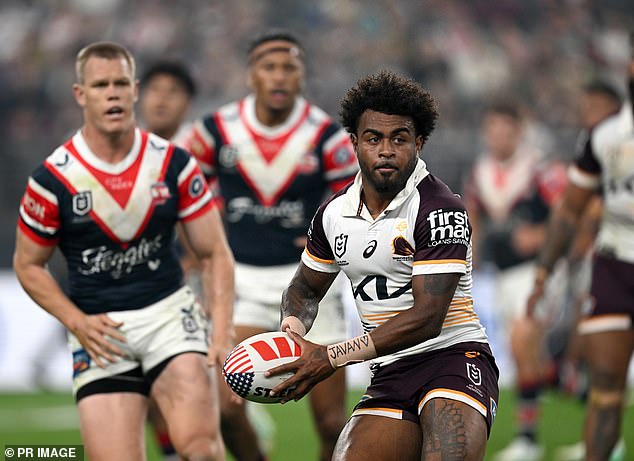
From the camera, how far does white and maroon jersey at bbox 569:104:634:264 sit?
7.62 metres

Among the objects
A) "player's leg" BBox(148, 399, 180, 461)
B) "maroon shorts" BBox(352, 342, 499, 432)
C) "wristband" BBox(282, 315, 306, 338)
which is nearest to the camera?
"maroon shorts" BBox(352, 342, 499, 432)

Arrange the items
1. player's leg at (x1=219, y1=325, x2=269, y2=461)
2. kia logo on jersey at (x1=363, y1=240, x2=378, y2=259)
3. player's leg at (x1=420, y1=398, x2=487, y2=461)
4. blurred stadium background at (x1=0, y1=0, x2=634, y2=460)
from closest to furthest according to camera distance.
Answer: player's leg at (x1=420, y1=398, x2=487, y2=461) < kia logo on jersey at (x1=363, y1=240, x2=378, y2=259) < player's leg at (x1=219, y1=325, x2=269, y2=461) < blurred stadium background at (x1=0, y1=0, x2=634, y2=460)

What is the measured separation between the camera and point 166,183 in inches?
252

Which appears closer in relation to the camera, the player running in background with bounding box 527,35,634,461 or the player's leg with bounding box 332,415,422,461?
the player's leg with bounding box 332,415,422,461

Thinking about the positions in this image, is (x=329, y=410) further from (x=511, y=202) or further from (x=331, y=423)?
(x=511, y=202)

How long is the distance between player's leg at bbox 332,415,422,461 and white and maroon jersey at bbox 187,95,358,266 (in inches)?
110

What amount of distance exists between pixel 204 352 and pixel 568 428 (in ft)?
19.7

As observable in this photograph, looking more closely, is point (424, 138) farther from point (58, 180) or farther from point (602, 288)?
point (602, 288)

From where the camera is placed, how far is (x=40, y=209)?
6.16m

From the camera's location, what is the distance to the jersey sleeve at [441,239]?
513 cm

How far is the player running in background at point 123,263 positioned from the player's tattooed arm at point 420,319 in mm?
1396

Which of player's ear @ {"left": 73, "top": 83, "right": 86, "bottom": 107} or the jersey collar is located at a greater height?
player's ear @ {"left": 73, "top": 83, "right": 86, "bottom": 107}

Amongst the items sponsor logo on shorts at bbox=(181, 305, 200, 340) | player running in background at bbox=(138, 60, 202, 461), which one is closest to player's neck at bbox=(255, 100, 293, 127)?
player running in background at bbox=(138, 60, 202, 461)

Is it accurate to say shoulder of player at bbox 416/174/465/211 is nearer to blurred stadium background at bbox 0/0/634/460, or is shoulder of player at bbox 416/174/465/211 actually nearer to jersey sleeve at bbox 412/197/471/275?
jersey sleeve at bbox 412/197/471/275
